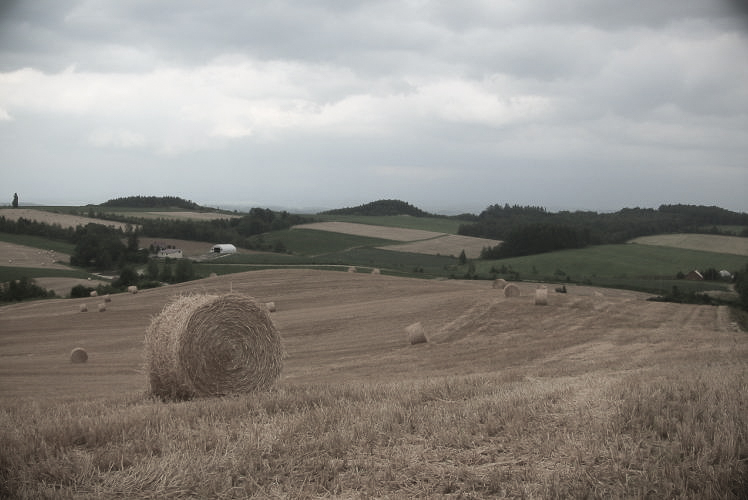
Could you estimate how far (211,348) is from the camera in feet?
33.8

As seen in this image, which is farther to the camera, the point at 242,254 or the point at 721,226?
the point at 721,226

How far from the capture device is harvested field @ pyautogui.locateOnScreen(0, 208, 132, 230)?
73812mm

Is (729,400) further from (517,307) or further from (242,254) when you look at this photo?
(242,254)

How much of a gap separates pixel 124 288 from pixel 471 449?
48401 millimetres

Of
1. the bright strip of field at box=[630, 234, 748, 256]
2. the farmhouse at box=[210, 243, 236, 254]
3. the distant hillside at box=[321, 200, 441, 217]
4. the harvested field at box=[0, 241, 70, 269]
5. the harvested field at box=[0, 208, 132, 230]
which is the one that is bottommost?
the harvested field at box=[0, 241, 70, 269]

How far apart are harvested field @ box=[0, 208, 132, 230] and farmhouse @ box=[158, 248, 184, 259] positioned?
492 inches

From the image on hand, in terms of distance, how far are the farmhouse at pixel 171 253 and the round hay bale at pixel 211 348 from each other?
59.0 meters

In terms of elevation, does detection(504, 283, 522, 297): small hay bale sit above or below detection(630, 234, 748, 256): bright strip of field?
below

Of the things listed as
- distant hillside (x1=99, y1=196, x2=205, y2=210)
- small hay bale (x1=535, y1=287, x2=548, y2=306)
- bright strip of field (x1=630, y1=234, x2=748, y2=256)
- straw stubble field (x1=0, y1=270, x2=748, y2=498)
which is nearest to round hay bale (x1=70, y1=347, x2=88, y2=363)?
straw stubble field (x1=0, y1=270, x2=748, y2=498)

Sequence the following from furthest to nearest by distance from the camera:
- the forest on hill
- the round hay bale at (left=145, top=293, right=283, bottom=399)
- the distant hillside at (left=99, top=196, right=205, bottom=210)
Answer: the distant hillside at (left=99, top=196, right=205, bottom=210)
the forest on hill
the round hay bale at (left=145, top=293, right=283, bottom=399)

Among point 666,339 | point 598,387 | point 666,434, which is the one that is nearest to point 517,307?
point 666,339

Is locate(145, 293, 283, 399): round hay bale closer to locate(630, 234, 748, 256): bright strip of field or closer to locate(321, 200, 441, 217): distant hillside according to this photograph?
locate(630, 234, 748, 256): bright strip of field

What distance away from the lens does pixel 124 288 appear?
4903cm

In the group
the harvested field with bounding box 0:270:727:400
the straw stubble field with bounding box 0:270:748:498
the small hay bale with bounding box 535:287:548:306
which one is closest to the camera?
the straw stubble field with bounding box 0:270:748:498
